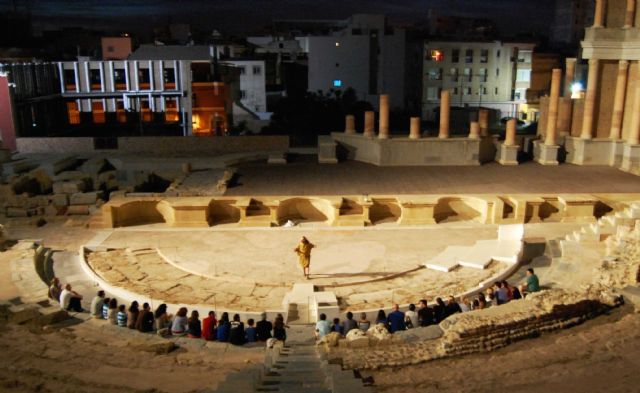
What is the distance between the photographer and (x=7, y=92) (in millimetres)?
30938

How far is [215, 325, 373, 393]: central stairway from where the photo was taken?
764 centimetres

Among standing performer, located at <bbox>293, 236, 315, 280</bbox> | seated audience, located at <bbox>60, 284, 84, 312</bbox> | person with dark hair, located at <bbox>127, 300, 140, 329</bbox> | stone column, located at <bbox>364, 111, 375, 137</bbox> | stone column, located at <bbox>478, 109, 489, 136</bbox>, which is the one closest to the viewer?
person with dark hair, located at <bbox>127, 300, 140, 329</bbox>

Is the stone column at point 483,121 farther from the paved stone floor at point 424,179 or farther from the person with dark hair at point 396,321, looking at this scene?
the person with dark hair at point 396,321

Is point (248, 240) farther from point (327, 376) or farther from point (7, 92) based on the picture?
point (7, 92)

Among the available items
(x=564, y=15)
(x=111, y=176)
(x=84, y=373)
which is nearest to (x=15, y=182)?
(x=111, y=176)

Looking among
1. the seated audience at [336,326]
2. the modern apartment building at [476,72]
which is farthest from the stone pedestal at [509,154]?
the modern apartment building at [476,72]

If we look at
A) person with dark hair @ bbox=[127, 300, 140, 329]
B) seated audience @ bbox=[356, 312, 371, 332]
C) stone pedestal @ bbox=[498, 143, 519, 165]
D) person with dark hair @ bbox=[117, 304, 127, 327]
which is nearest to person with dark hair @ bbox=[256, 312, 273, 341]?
seated audience @ bbox=[356, 312, 371, 332]

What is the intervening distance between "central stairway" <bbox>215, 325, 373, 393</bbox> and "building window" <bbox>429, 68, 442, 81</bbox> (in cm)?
4720

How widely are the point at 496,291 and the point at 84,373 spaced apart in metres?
8.07

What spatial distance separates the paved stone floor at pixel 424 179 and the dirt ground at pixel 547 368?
39.7 ft

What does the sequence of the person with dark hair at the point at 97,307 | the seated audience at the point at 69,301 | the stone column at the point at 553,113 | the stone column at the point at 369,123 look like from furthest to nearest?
1. the stone column at the point at 369,123
2. the stone column at the point at 553,113
3. the seated audience at the point at 69,301
4. the person with dark hair at the point at 97,307

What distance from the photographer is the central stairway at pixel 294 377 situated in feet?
25.1

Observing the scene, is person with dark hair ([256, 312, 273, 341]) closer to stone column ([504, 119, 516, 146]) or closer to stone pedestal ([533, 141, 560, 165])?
stone column ([504, 119, 516, 146])

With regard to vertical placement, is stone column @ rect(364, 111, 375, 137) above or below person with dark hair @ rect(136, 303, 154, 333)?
above
